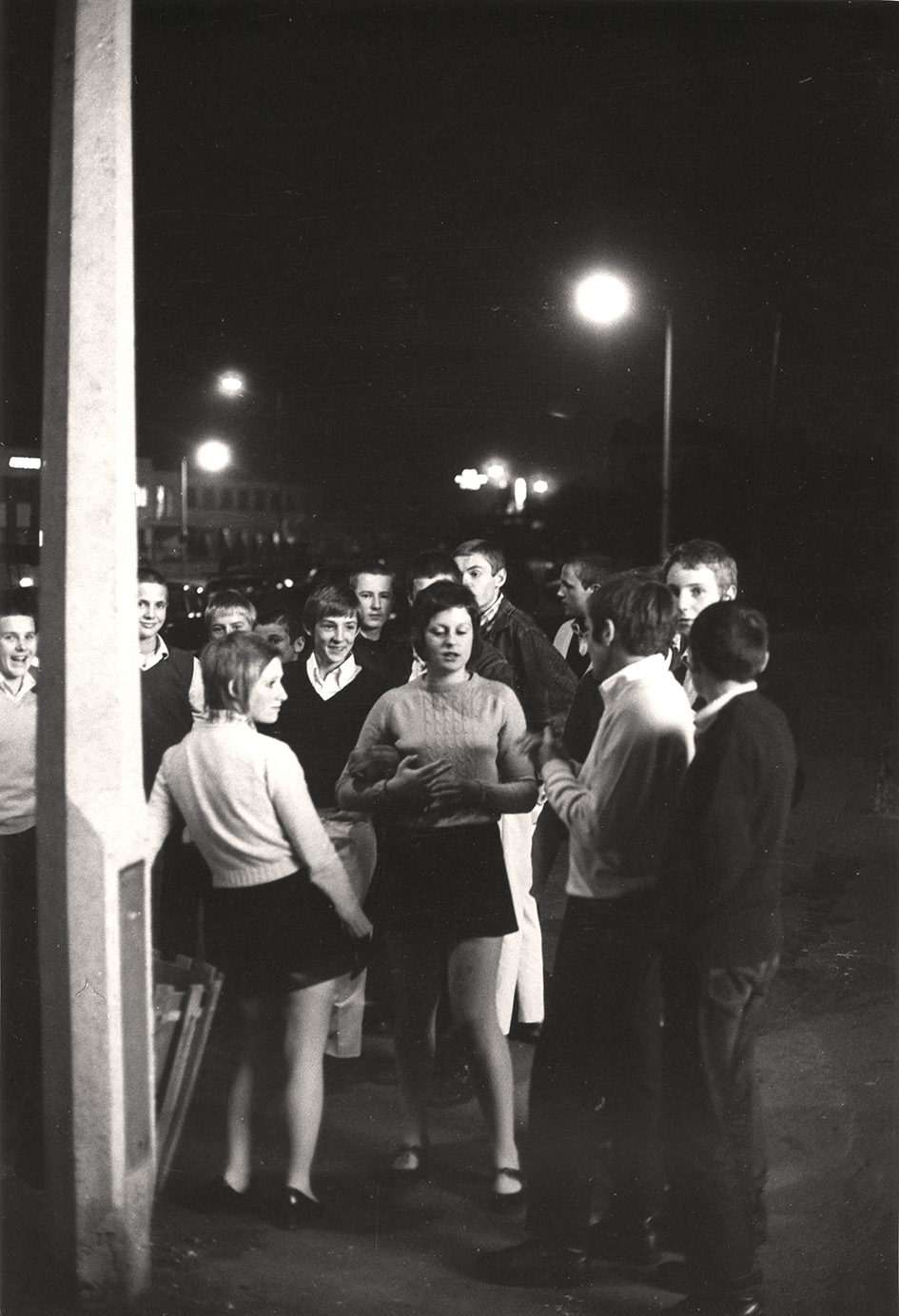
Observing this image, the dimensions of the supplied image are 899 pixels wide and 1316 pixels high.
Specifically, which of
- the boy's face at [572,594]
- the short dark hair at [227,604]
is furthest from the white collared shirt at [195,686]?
the boy's face at [572,594]

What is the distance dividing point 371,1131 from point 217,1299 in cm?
47

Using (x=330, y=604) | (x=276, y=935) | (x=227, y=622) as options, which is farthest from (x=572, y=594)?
(x=276, y=935)

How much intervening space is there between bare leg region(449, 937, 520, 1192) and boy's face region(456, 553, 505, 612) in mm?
766

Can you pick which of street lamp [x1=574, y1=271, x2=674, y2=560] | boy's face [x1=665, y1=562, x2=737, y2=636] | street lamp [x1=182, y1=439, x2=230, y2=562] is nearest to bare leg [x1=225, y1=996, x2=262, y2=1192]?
street lamp [x1=182, y1=439, x2=230, y2=562]

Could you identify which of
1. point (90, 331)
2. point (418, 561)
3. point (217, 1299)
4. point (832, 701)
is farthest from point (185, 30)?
point (217, 1299)

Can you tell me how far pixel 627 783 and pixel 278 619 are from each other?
2.74ft

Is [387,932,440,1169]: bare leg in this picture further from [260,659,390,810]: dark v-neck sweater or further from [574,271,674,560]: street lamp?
[574,271,674,560]: street lamp

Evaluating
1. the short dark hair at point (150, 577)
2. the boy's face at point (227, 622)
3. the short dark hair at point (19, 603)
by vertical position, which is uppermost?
the short dark hair at point (150, 577)

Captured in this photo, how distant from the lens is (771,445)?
2.44 m

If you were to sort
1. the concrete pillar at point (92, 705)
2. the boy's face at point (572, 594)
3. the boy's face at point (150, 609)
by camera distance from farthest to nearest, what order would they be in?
the boy's face at point (572, 594)
the boy's face at point (150, 609)
the concrete pillar at point (92, 705)

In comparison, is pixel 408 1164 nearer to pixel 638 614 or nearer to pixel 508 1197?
pixel 508 1197

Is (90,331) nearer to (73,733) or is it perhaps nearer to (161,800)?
(73,733)

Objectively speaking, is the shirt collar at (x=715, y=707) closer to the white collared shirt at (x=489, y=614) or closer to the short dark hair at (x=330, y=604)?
the white collared shirt at (x=489, y=614)

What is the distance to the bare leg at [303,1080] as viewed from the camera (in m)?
2.26
